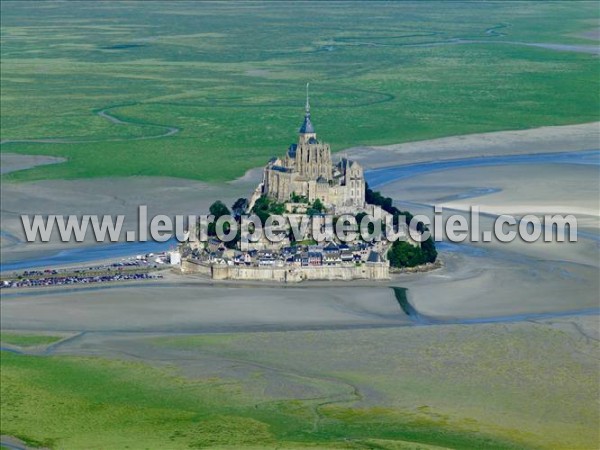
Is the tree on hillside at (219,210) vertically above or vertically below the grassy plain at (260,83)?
below

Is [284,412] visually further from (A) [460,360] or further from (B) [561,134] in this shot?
(B) [561,134]

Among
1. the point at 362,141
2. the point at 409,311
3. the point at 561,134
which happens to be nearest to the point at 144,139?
the point at 362,141

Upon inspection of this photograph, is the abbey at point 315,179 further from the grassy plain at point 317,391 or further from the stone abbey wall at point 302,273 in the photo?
the grassy plain at point 317,391

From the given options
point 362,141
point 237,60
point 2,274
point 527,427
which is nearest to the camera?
point 527,427

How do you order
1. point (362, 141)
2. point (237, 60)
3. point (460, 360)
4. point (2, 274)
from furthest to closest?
point (237, 60)
point (362, 141)
point (2, 274)
point (460, 360)

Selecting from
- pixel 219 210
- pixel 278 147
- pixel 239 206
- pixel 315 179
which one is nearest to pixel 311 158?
pixel 315 179

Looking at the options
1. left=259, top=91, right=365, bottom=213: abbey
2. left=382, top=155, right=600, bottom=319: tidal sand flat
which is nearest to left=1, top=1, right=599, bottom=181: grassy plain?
left=382, top=155, right=600, bottom=319: tidal sand flat

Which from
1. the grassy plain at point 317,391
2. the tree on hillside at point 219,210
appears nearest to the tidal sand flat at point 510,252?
the grassy plain at point 317,391
